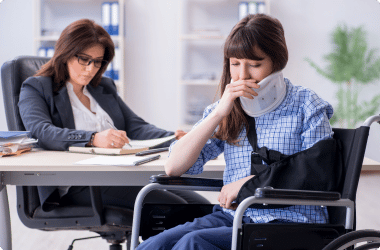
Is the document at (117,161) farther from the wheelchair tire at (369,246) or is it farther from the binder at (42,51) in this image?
the binder at (42,51)

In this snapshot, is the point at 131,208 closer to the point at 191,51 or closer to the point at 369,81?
the point at 191,51

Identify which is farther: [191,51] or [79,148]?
[191,51]

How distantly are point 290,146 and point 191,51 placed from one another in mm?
3659

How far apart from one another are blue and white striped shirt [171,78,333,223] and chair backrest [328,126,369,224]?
0.04 m

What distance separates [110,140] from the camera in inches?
Answer: 70.6

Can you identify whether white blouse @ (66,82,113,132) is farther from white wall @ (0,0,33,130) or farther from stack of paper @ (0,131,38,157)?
white wall @ (0,0,33,130)

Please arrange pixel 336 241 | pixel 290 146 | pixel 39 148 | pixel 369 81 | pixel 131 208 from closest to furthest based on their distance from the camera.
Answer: pixel 336 241, pixel 290 146, pixel 131 208, pixel 39 148, pixel 369 81

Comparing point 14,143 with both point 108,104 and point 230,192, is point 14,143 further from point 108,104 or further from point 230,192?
point 230,192

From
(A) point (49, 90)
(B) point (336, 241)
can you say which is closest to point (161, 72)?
(A) point (49, 90)

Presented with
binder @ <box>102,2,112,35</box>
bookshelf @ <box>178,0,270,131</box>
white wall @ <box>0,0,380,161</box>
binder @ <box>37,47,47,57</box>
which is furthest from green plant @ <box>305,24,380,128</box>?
binder @ <box>37,47,47,57</box>

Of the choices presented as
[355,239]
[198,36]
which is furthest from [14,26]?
[355,239]

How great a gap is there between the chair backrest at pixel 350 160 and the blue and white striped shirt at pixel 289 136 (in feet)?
0.12

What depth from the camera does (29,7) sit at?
468 cm

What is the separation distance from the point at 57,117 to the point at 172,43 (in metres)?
2.97
